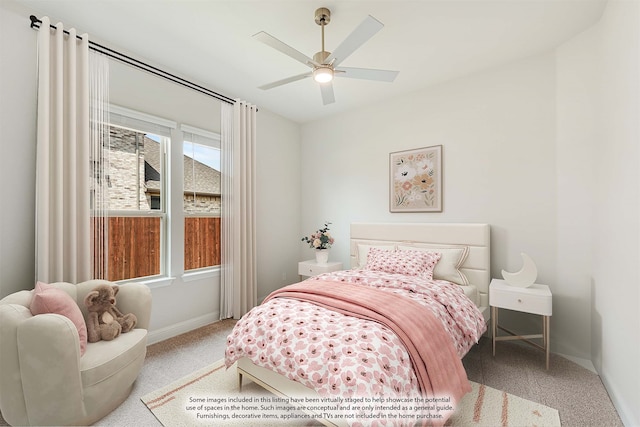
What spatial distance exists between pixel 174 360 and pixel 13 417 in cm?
105

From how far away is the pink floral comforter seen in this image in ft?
4.81

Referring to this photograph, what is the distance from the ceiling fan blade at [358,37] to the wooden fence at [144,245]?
2318 mm

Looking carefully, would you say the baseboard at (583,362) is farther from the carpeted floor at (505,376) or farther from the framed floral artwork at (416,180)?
the framed floral artwork at (416,180)

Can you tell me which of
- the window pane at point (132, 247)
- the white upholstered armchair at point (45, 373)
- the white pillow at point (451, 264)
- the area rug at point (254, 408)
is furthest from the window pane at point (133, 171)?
the white pillow at point (451, 264)

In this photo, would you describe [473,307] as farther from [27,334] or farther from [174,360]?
[27,334]

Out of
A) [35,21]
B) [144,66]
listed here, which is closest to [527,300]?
[144,66]

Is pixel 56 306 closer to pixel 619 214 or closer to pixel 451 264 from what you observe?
pixel 451 264

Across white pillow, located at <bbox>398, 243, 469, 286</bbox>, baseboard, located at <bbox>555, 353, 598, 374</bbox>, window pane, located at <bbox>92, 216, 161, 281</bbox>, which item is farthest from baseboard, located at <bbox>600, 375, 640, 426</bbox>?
window pane, located at <bbox>92, 216, 161, 281</bbox>

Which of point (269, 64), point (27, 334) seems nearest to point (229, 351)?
point (27, 334)

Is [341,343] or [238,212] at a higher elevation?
[238,212]

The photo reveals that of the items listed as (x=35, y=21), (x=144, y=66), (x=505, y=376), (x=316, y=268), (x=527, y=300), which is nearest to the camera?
(x=35, y=21)

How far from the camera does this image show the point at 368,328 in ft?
5.56

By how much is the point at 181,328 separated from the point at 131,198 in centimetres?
145

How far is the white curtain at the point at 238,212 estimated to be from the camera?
3.50 m
